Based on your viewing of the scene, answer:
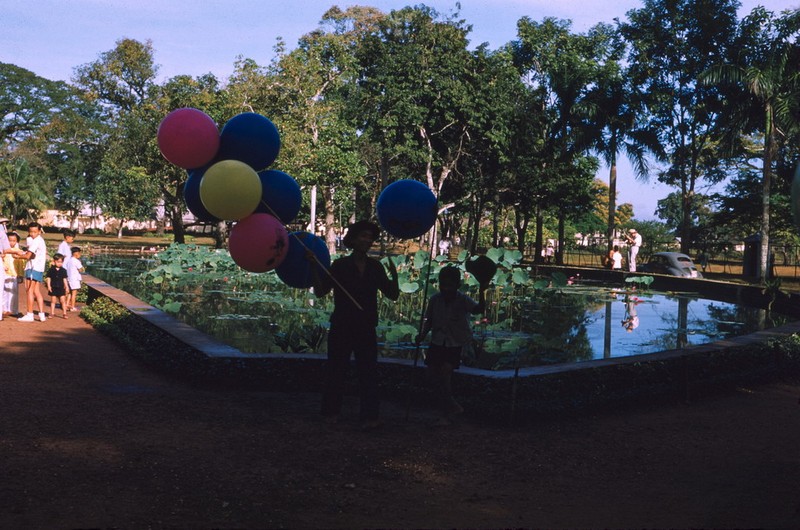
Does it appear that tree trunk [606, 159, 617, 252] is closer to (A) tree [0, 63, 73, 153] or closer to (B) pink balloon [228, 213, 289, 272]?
(B) pink balloon [228, 213, 289, 272]

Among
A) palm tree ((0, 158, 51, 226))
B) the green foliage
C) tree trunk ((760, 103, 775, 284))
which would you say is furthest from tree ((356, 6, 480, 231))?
palm tree ((0, 158, 51, 226))

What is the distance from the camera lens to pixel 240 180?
6.51 meters

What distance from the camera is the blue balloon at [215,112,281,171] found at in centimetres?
697

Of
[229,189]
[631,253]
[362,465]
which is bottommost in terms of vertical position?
[362,465]

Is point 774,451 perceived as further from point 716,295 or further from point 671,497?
point 716,295

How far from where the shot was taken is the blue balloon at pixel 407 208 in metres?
7.07

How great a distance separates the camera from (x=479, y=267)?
7.26 meters

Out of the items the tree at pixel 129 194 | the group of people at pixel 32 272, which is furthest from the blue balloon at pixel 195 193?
the tree at pixel 129 194

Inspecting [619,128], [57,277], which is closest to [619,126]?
[619,128]

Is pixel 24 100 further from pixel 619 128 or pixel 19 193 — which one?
pixel 619 128

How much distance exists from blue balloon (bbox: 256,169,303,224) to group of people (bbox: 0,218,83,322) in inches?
276

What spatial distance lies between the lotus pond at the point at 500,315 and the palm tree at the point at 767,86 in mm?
7489

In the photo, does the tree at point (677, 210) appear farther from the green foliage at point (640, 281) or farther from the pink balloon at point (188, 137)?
the pink balloon at point (188, 137)

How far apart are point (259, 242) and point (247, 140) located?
92cm
